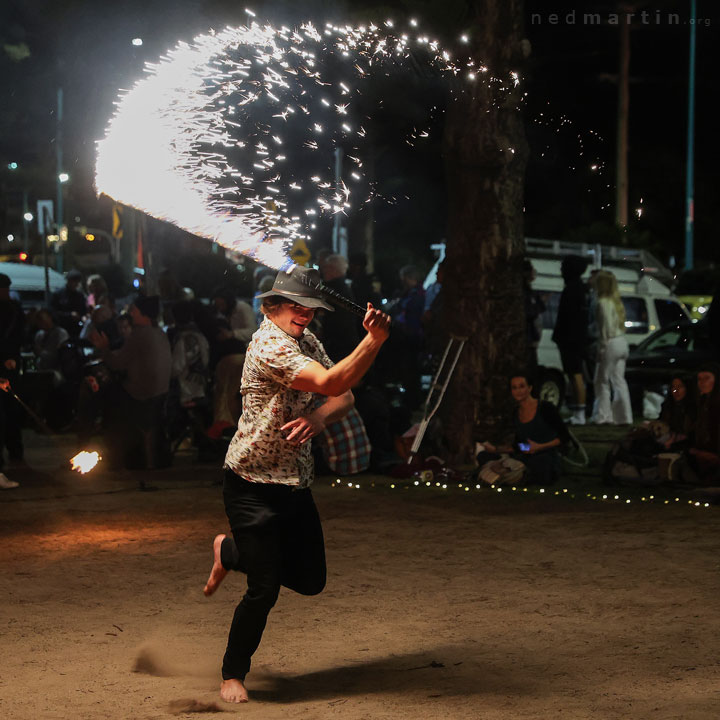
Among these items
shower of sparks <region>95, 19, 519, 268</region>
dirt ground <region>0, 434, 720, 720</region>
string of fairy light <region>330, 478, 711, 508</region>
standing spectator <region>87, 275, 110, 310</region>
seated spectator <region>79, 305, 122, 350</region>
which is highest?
shower of sparks <region>95, 19, 519, 268</region>

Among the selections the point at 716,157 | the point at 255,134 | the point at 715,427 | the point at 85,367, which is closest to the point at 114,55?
the point at 85,367

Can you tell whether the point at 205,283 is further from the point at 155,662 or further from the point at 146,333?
the point at 155,662

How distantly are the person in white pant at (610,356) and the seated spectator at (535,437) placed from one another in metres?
5.52

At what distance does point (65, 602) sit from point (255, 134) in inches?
182

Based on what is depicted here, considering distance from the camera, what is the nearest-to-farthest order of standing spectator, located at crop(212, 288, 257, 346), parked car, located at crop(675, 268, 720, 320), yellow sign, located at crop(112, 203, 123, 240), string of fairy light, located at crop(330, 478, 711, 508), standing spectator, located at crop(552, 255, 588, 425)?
1. string of fairy light, located at crop(330, 478, 711, 508)
2. standing spectator, located at crop(212, 288, 257, 346)
3. standing spectator, located at crop(552, 255, 588, 425)
4. yellow sign, located at crop(112, 203, 123, 240)
5. parked car, located at crop(675, 268, 720, 320)

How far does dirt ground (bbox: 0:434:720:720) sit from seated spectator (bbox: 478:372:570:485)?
111 cm

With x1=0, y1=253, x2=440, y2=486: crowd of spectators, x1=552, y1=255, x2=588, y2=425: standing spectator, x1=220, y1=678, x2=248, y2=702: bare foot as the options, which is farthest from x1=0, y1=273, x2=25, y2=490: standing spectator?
x1=220, y1=678, x2=248, y2=702: bare foot

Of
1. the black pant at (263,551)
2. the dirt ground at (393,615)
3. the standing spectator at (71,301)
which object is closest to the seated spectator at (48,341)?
the standing spectator at (71,301)

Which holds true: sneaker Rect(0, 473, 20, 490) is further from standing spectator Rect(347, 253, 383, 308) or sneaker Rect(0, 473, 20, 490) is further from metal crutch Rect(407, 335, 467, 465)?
standing spectator Rect(347, 253, 383, 308)

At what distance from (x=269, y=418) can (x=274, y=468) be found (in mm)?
224

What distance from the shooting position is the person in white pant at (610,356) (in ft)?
59.6

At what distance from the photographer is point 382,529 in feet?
33.3

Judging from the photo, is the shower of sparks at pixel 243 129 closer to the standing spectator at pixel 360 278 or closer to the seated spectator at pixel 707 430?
the seated spectator at pixel 707 430

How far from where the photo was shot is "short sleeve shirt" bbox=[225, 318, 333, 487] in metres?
5.67
